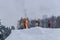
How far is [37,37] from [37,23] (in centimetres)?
134

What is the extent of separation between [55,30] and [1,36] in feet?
17.6

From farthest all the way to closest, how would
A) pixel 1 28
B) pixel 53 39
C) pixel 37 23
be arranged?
pixel 1 28 < pixel 37 23 < pixel 53 39

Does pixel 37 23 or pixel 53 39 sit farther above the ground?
pixel 37 23

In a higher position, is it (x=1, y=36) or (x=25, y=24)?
(x=25, y=24)

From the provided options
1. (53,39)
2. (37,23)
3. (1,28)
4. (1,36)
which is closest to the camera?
(53,39)

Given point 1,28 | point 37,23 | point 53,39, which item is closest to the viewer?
point 53,39

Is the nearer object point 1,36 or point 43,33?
point 43,33

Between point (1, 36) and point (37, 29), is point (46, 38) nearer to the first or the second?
point (37, 29)

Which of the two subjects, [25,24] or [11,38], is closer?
[11,38]

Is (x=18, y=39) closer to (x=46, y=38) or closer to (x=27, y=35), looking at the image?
(x=27, y=35)

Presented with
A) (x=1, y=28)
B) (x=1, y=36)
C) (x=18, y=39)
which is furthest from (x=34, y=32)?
(x=1, y=28)

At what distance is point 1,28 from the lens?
2136 centimetres

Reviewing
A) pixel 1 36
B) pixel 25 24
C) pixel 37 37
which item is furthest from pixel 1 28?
pixel 37 37

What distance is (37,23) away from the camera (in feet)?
55.2
